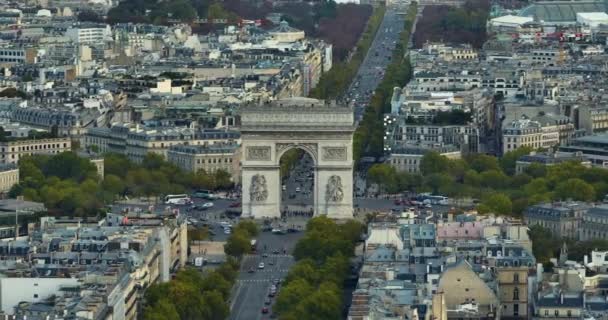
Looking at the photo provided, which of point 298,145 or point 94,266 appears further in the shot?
point 298,145

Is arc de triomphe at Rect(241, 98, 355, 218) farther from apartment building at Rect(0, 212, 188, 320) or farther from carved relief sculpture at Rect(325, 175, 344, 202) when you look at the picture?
apartment building at Rect(0, 212, 188, 320)

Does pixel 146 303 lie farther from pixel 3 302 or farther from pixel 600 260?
pixel 600 260

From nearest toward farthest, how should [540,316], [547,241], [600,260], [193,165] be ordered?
[540,316] → [600,260] → [547,241] → [193,165]

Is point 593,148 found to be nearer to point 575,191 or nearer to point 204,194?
point 575,191

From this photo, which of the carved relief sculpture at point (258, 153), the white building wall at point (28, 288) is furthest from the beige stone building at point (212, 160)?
the white building wall at point (28, 288)

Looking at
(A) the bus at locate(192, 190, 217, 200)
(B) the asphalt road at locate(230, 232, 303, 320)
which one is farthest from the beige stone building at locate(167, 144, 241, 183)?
(B) the asphalt road at locate(230, 232, 303, 320)

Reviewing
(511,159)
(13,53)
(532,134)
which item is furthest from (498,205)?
(13,53)

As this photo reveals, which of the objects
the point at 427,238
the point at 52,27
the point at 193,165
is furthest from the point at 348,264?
the point at 52,27
